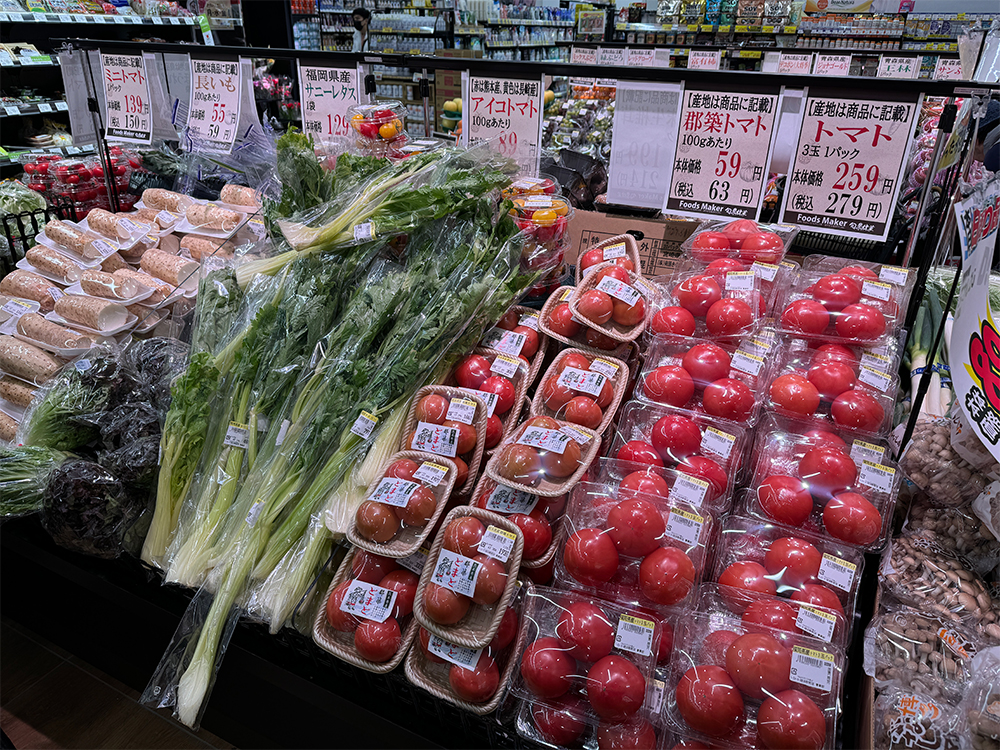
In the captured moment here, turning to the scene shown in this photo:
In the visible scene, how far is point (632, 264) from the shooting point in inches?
79.4

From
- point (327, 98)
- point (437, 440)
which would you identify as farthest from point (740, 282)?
point (327, 98)

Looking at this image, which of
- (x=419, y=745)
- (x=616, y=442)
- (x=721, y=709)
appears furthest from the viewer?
(x=616, y=442)

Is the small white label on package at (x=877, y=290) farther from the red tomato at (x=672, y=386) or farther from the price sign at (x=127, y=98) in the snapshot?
the price sign at (x=127, y=98)

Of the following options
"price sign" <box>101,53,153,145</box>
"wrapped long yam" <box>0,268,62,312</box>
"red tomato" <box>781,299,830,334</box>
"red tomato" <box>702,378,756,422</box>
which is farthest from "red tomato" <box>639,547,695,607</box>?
"price sign" <box>101,53,153,145</box>

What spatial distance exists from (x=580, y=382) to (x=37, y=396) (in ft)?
5.89

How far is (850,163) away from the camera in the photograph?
69.9 inches

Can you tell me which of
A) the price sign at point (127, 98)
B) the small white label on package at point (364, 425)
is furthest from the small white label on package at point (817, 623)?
the price sign at point (127, 98)

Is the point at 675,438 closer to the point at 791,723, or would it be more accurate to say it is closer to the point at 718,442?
the point at 718,442

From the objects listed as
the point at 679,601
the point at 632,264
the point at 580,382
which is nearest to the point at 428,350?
the point at 580,382

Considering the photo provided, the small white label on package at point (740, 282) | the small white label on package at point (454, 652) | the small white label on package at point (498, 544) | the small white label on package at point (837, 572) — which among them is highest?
the small white label on package at point (740, 282)

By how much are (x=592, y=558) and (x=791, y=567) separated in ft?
1.39

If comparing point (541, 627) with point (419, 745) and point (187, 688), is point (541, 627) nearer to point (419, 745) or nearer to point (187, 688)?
point (419, 745)

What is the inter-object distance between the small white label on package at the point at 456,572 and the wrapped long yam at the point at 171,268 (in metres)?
1.67

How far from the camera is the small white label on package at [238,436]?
5.73 ft
